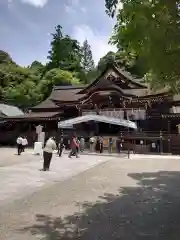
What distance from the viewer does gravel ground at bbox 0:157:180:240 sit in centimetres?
665

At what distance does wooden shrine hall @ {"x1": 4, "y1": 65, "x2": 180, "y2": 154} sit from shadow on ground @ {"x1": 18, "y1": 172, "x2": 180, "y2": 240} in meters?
18.6

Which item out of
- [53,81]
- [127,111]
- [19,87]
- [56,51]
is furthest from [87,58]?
[127,111]

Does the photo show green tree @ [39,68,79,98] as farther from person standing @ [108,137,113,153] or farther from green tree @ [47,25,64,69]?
person standing @ [108,137,113,153]

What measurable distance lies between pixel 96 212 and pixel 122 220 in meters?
0.90

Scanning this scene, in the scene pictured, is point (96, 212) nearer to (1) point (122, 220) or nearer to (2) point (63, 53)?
(1) point (122, 220)

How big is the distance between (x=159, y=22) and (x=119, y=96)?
1032 inches

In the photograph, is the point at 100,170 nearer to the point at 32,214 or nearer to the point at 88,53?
the point at 32,214

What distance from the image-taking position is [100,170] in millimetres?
16969

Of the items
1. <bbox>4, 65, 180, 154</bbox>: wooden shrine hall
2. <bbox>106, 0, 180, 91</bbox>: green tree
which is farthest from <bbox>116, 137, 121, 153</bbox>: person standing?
<bbox>106, 0, 180, 91</bbox>: green tree

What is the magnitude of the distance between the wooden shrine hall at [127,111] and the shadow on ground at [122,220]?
18.6m

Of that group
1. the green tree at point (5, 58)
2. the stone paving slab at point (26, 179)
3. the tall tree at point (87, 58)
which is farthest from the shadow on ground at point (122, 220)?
the tall tree at point (87, 58)

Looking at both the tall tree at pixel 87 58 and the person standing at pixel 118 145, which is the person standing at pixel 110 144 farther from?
the tall tree at pixel 87 58

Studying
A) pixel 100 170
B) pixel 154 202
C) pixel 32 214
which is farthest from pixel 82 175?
pixel 32 214

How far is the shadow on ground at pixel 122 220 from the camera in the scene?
6.56 meters
